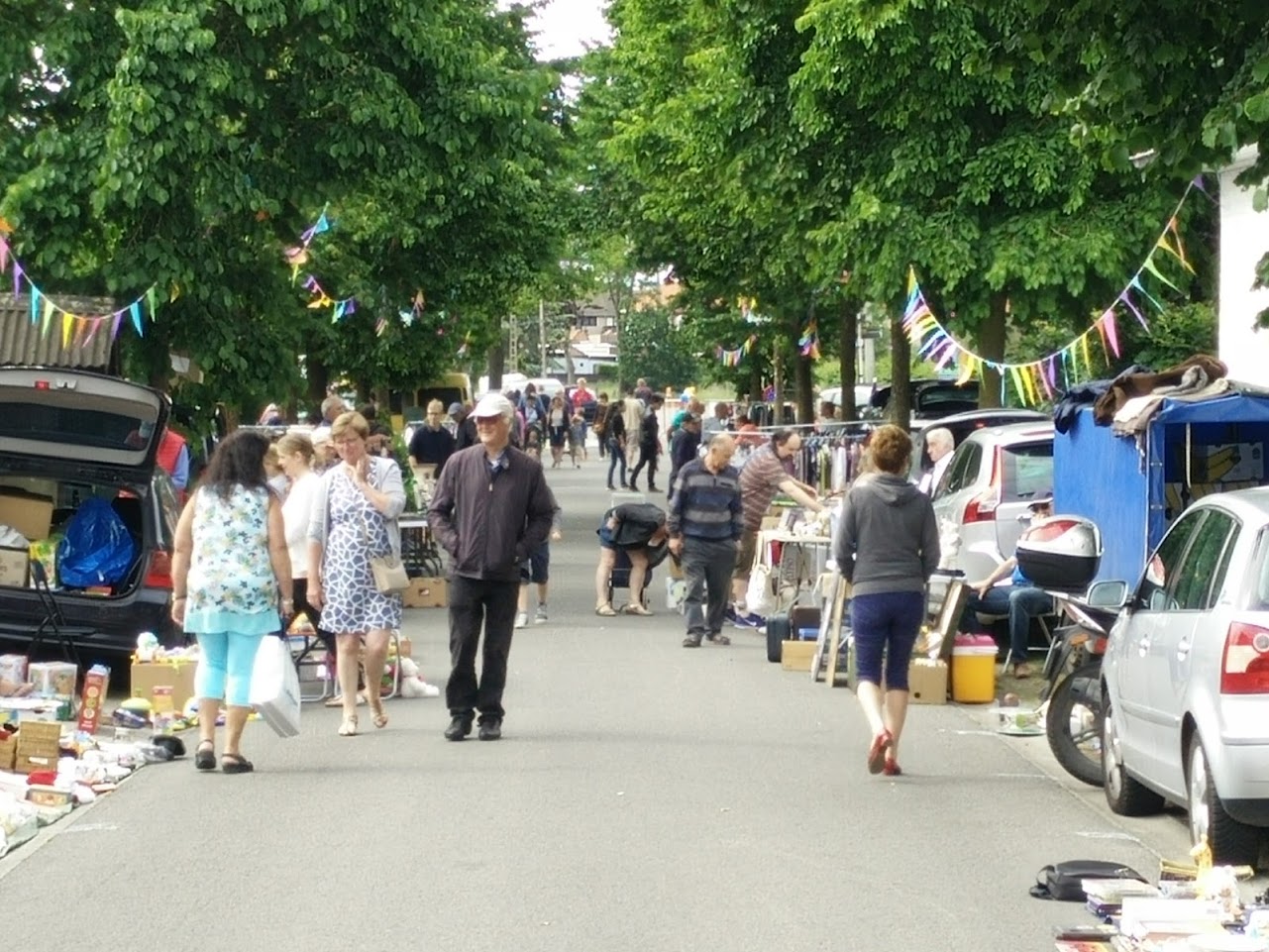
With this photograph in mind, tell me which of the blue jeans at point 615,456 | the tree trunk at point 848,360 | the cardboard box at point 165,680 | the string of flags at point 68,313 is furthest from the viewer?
the blue jeans at point 615,456

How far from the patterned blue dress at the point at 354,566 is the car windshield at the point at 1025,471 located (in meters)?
6.39

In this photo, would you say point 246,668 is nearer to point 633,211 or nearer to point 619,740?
point 619,740

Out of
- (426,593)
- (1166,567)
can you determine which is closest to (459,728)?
(1166,567)

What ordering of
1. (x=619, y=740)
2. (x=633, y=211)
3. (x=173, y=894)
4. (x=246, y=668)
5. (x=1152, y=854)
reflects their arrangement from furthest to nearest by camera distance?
(x=633, y=211) → (x=619, y=740) → (x=246, y=668) → (x=1152, y=854) → (x=173, y=894)

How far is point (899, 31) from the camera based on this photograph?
23531 millimetres

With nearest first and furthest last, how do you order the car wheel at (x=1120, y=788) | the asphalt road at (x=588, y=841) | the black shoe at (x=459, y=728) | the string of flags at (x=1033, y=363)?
the asphalt road at (x=588, y=841) → the car wheel at (x=1120, y=788) → the black shoe at (x=459, y=728) → the string of flags at (x=1033, y=363)

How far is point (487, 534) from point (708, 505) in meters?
6.24

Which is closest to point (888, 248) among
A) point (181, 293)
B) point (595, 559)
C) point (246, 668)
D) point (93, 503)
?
point (595, 559)

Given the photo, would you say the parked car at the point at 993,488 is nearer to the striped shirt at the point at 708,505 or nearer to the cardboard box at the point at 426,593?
the striped shirt at the point at 708,505

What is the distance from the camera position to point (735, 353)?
51.0 m

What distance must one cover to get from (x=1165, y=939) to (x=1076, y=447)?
903 cm

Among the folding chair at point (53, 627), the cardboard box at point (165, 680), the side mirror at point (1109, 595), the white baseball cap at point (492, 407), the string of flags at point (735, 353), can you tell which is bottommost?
the cardboard box at point (165, 680)

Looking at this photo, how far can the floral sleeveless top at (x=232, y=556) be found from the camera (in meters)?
11.1

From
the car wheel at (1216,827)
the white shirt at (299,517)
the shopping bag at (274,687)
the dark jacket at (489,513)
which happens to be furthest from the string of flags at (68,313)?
the car wheel at (1216,827)
